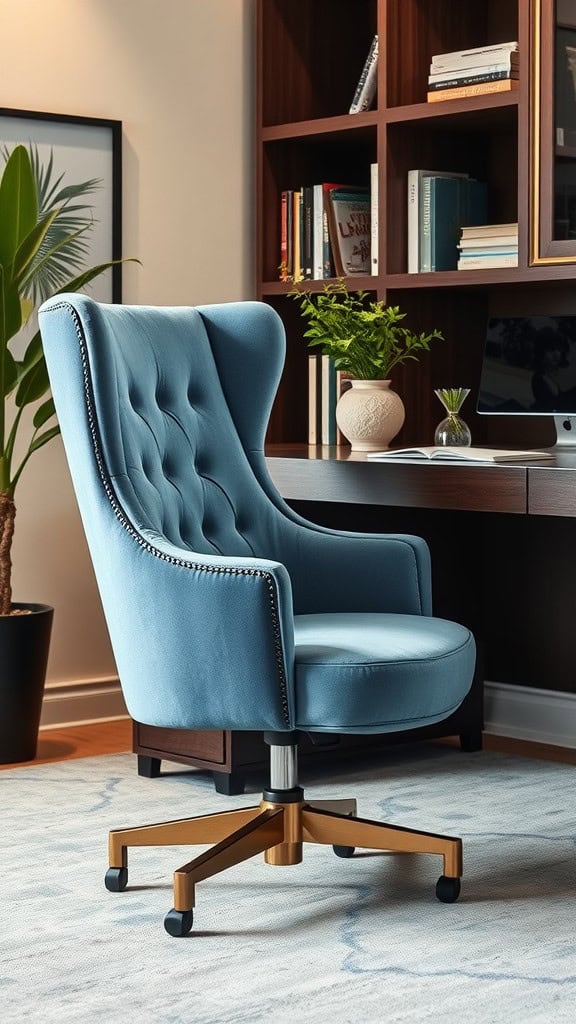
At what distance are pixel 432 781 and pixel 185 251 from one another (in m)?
1.65

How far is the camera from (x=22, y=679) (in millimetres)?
3453

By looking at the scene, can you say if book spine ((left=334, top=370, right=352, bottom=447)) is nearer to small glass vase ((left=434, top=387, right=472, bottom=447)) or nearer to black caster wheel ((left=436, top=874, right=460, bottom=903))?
small glass vase ((left=434, top=387, right=472, bottom=447))

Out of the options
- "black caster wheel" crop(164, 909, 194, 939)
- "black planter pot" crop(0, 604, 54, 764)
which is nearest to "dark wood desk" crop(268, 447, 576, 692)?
"black planter pot" crop(0, 604, 54, 764)

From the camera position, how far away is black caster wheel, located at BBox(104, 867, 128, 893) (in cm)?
247

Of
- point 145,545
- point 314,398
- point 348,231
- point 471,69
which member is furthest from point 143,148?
point 145,545

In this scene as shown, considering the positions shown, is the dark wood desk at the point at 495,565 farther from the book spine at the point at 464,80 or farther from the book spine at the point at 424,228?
the book spine at the point at 464,80

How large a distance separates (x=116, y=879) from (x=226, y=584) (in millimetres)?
589

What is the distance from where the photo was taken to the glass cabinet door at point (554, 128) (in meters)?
3.35

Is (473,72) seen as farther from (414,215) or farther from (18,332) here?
(18,332)

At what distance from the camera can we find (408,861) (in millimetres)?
2660

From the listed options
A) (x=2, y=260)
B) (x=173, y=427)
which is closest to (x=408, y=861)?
(x=173, y=427)

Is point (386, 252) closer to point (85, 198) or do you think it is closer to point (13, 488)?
point (85, 198)

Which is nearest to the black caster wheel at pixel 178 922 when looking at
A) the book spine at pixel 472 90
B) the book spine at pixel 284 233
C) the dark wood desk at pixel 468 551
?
the dark wood desk at pixel 468 551

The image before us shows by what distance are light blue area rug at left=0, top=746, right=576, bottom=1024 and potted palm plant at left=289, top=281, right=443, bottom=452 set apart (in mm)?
852
